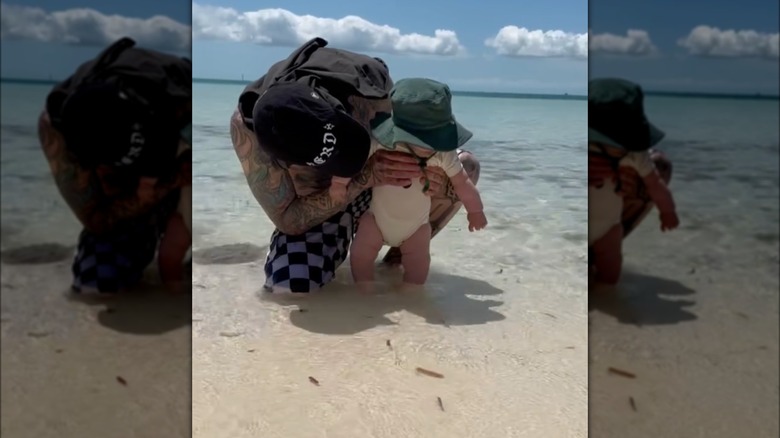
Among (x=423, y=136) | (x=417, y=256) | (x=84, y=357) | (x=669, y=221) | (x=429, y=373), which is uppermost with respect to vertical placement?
(x=423, y=136)

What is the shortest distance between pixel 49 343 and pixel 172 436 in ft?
0.52

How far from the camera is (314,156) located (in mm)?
1849

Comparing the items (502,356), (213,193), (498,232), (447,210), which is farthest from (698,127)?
(213,193)

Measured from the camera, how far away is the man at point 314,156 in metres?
1.83

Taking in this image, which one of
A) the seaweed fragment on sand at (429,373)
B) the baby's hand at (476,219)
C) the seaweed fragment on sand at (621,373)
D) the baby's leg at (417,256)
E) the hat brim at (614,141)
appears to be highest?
the hat brim at (614,141)

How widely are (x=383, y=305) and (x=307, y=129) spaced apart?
1.94ft

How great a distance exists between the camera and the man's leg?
234 cm

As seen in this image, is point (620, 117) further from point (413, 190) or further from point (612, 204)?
point (413, 190)

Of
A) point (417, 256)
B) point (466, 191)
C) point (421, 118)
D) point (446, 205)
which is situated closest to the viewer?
point (421, 118)

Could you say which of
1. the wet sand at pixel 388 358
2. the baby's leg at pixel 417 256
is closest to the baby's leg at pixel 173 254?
the wet sand at pixel 388 358

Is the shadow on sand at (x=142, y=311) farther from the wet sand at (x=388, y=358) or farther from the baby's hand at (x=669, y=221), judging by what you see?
the wet sand at (x=388, y=358)

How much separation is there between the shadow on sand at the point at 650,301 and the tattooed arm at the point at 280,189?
4.91 ft

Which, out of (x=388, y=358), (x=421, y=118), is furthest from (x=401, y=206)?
(x=388, y=358)

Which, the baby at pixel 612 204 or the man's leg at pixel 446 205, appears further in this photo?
the man's leg at pixel 446 205
